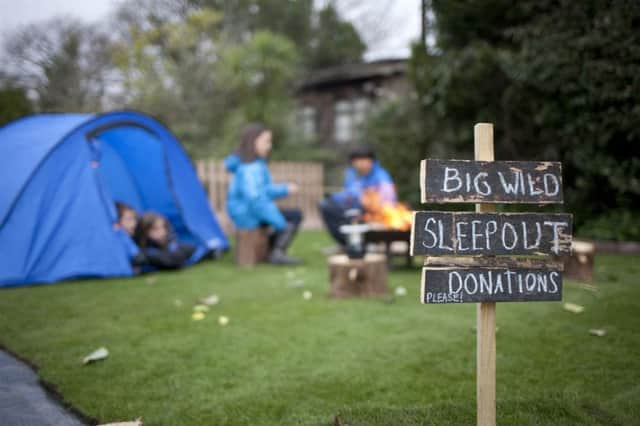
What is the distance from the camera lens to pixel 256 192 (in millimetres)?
6738

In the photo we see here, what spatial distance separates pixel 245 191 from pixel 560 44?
447 cm

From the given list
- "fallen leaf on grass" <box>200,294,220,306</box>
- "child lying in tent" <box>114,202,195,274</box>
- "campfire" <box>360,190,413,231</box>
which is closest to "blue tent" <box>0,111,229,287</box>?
"child lying in tent" <box>114,202,195,274</box>

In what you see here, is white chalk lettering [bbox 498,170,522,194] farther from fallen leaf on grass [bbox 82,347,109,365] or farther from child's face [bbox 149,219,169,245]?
child's face [bbox 149,219,169,245]

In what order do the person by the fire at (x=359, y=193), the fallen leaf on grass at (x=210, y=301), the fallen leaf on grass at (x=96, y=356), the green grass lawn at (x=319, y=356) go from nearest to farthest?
the green grass lawn at (x=319, y=356)
the fallen leaf on grass at (x=96, y=356)
the fallen leaf on grass at (x=210, y=301)
the person by the fire at (x=359, y=193)

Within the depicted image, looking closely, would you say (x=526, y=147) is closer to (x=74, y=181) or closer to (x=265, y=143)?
(x=265, y=143)

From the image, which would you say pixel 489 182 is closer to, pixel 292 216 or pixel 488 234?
pixel 488 234

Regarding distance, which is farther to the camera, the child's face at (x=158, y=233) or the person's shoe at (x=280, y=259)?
the person's shoe at (x=280, y=259)

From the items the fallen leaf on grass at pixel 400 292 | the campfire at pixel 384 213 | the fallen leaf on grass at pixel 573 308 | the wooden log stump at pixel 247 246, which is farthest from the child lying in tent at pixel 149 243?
the fallen leaf on grass at pixel 573 308

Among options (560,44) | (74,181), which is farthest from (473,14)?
(74,181)

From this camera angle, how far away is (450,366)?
9.63 ft

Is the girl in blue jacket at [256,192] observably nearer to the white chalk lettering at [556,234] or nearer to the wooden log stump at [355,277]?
the wooden log stump at [355,277]

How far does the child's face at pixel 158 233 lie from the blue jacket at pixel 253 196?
92 centimetres

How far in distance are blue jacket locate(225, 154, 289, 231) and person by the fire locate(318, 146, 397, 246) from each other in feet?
2.69

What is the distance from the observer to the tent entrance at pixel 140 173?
7496 mm
